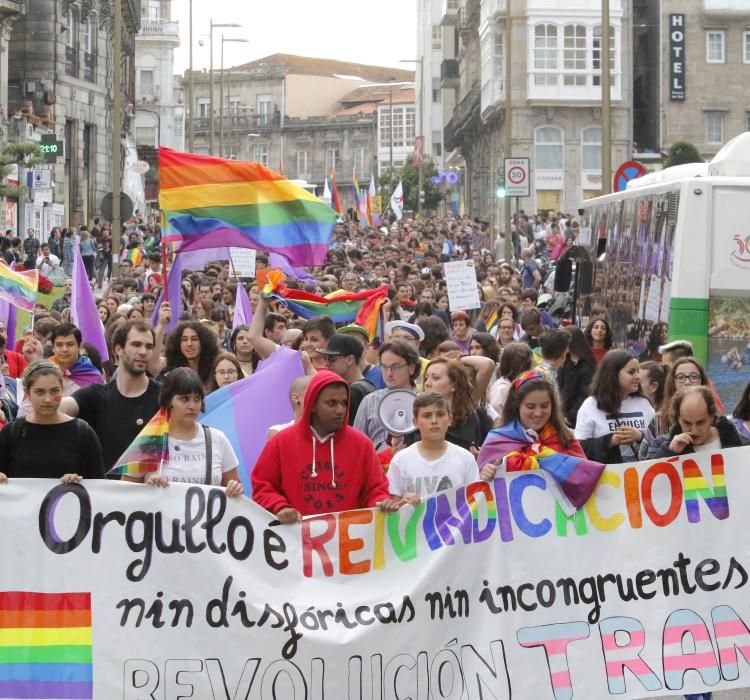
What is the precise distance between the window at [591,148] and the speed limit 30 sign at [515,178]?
32163 millimetres

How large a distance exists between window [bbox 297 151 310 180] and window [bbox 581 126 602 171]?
83883mm

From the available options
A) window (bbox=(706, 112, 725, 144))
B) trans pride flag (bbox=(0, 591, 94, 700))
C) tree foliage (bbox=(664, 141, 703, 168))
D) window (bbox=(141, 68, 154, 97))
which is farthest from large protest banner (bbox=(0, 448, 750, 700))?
window (bbox=(141, 68, 154, 97))

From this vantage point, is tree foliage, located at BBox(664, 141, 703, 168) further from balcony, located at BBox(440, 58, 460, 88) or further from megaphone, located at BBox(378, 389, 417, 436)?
balcony, located at BBox(440, 58, 460, 88)

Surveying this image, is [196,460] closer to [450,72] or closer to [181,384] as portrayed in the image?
[181,384]

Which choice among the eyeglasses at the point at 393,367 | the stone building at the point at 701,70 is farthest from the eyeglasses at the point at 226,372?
the stone building at the point at 701,70

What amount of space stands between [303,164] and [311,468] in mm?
143361

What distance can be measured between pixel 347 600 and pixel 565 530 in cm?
97

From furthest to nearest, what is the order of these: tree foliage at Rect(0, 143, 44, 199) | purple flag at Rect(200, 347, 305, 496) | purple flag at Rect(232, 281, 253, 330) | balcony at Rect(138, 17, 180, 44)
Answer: balcony at Rect(138, 17, 180, 44)
tree foliage at Rect(0, 143, 44, 199)
purple flag at Rect(232, 281, 253, 330)
purple flag at Rect(200, 347, 305, 496)

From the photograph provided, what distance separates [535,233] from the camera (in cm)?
4753

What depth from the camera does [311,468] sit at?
6949 mm

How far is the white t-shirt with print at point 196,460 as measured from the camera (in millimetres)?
7355

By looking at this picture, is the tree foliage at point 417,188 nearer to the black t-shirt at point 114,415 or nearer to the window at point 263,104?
the window at point 263,104

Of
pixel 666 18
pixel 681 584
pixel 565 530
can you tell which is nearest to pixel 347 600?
pixel 565 530

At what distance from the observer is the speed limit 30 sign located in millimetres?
34094
